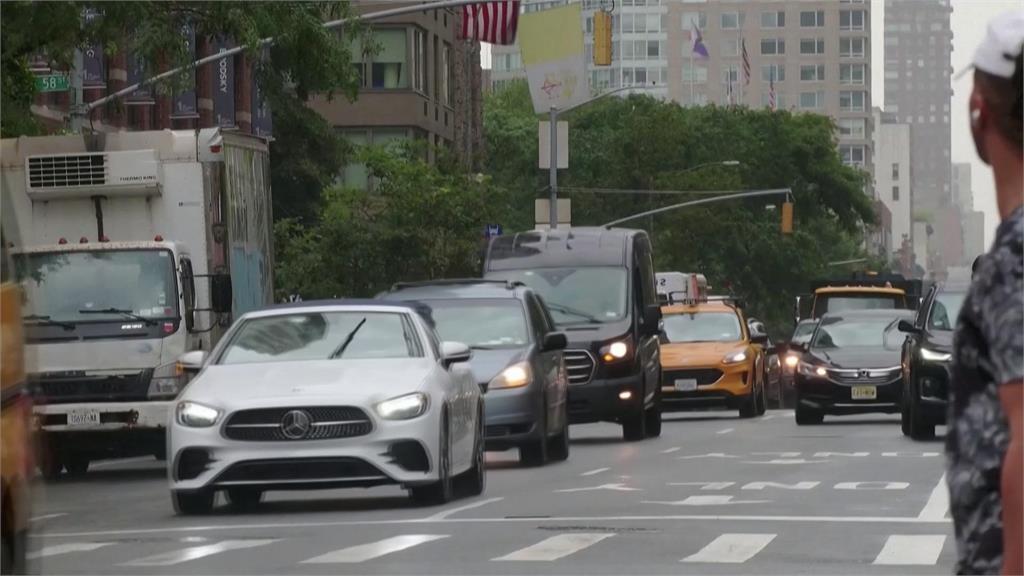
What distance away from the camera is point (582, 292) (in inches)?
1139

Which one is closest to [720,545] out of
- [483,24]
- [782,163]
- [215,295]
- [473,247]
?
[215,295]

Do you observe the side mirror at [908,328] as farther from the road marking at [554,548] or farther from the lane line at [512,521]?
the road marking at [554,548]

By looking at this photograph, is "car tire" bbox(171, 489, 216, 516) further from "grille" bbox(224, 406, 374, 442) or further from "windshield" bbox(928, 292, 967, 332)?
"windshield" bbox(928, 292, 967, 332)

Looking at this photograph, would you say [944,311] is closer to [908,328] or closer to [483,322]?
[908,328]

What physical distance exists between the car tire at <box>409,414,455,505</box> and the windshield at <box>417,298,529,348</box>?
608cm

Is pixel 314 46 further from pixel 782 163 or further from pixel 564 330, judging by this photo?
pixel 782 163

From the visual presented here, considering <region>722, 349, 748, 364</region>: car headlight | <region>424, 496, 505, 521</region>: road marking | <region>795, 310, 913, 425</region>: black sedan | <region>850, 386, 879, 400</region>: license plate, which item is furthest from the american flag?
<region>424, 496, 505, 521</region>: road marking

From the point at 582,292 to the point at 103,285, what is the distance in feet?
25.0

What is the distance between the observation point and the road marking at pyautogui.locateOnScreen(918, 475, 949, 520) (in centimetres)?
1543

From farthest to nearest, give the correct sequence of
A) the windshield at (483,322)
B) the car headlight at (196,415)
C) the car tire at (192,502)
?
the windshield at (483,322) → the car tire at (192,502) → the car headlight at (196,415)

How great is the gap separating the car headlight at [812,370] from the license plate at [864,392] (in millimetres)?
415

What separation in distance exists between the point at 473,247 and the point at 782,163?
174ft

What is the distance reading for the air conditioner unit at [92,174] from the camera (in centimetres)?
2400

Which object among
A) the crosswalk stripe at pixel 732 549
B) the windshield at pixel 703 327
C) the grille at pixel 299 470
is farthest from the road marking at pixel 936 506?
the windshield at pixel 703 327
